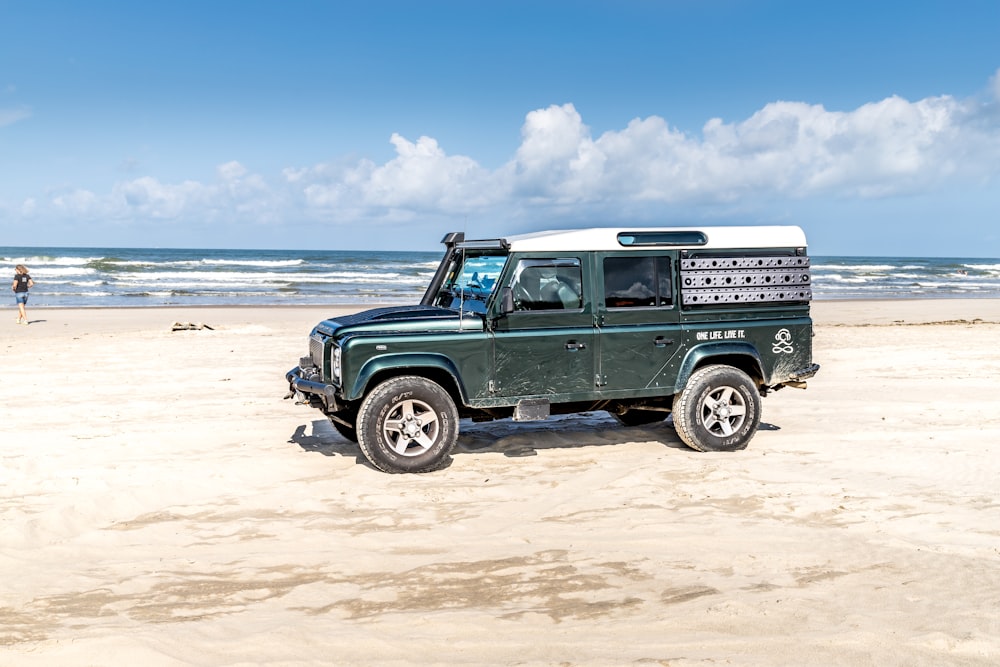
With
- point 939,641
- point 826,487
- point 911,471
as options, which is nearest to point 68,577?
point 939,641

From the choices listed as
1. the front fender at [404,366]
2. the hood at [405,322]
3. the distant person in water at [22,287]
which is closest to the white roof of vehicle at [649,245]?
the hood at [405,322]

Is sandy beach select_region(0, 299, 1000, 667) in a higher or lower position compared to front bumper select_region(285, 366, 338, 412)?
lower

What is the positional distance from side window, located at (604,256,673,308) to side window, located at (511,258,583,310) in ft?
0.98

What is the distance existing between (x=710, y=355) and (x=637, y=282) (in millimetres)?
991

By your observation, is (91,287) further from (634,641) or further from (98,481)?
(634,641)

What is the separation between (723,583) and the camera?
518cm

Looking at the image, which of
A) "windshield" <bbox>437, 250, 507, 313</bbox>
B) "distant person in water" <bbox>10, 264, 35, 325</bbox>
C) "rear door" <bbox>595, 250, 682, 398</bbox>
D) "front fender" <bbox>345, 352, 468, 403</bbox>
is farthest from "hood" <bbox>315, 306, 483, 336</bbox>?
"distant person in water" <bbox>10, 264, 35, 325</bbox>

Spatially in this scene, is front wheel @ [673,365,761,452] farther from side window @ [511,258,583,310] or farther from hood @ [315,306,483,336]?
hood @ [315,306,483,336]

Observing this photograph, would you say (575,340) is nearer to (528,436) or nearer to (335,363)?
(528,436)

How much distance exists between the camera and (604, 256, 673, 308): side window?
8.19 m

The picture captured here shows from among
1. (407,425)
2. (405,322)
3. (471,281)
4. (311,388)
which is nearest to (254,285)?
(471,281)

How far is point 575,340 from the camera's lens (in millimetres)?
8031

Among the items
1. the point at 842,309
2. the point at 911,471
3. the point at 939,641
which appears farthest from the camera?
the point at 842,309

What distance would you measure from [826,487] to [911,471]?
1049 mm
